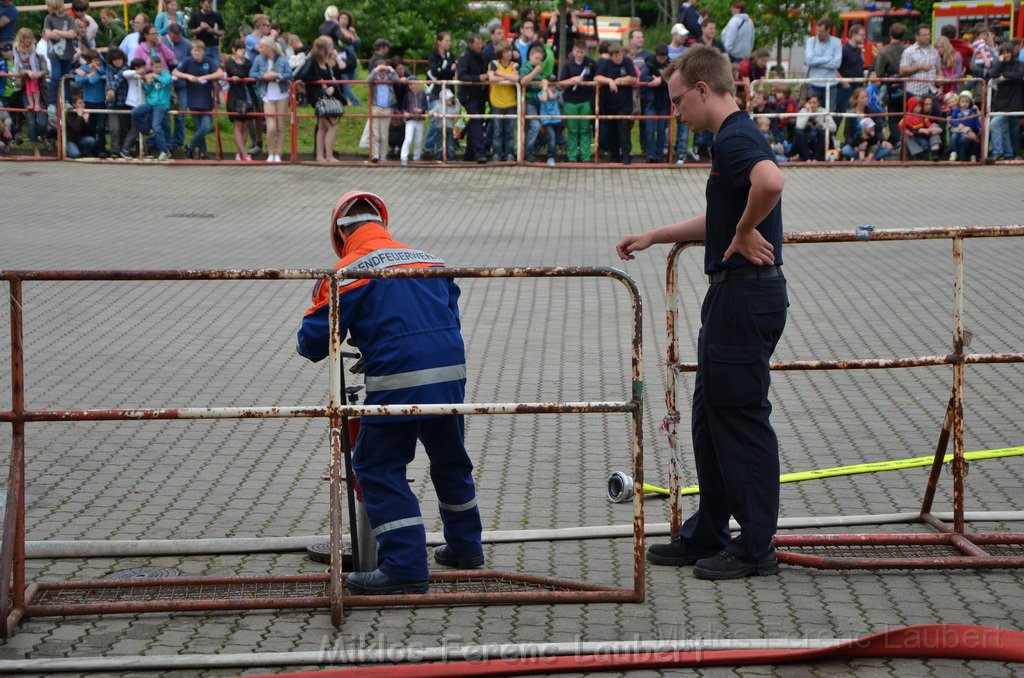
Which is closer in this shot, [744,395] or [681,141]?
[744,395]

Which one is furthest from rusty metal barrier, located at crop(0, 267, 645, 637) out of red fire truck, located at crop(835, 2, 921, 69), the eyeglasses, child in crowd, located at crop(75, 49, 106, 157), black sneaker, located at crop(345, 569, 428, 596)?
red fire truck, located at crop(835, 2, 921, 69)

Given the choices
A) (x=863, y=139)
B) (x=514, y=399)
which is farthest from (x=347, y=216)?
(x=863, y=139)

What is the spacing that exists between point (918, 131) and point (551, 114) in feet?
19.7

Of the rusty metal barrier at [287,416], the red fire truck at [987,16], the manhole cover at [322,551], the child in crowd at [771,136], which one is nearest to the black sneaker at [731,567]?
the rusty metal barrier at [287,416]

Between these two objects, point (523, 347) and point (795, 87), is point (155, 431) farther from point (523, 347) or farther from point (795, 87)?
point (795, 87)

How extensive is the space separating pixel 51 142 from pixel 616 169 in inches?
A: 364

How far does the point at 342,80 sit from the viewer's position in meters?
20.5

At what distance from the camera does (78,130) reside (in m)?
21.0

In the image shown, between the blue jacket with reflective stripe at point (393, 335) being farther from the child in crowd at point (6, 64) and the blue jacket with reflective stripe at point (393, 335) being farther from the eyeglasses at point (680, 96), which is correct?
the child in crowd at point (6, 64)

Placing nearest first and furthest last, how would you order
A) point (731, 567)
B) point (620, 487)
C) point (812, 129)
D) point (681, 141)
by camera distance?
point (731, 567)
point (620, 487)
point (812, 129)
point (681, 141)

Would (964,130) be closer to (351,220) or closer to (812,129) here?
(812,129)

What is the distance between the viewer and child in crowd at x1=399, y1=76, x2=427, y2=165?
68.4 ft

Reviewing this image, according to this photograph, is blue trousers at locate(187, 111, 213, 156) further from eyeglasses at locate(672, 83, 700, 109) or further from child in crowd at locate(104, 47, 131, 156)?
eyeglasses at locate(672, 83, 700, 109)

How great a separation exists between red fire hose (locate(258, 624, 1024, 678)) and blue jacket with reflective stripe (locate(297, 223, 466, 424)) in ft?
3.65
